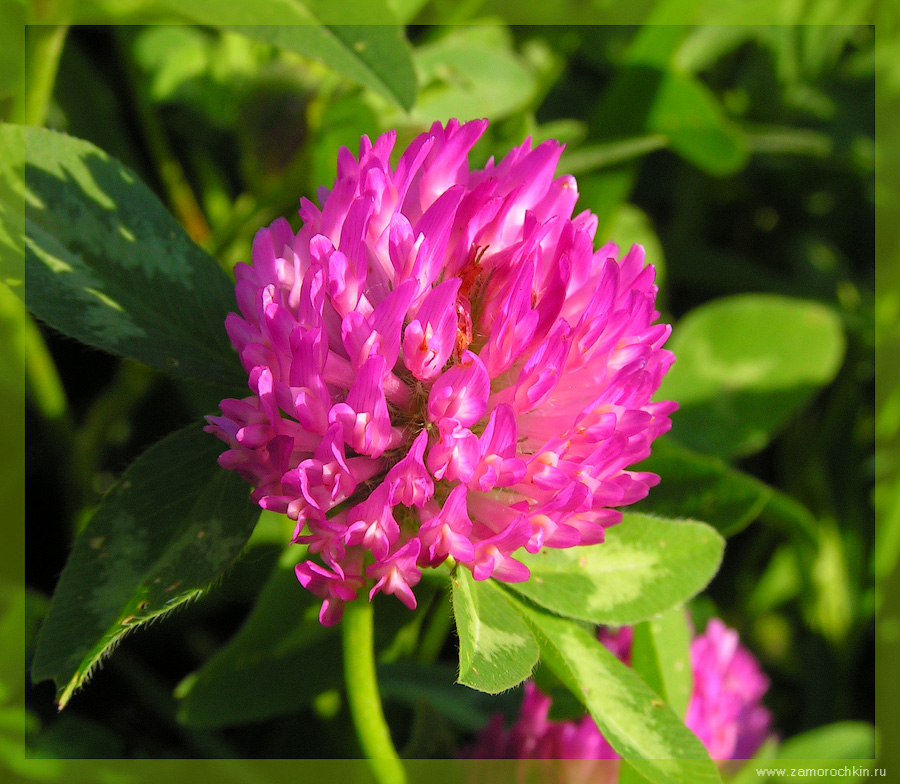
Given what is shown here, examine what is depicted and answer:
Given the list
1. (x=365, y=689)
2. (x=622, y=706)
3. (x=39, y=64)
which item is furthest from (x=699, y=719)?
(x=39, y=64)

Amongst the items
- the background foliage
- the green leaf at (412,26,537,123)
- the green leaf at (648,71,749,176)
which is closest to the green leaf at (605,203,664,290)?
the background foliage

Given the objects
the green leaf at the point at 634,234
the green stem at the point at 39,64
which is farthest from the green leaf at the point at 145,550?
the green leaf at the point at 634,234

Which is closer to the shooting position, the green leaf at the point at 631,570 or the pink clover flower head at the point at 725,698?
the green leaf at the point at 631,570

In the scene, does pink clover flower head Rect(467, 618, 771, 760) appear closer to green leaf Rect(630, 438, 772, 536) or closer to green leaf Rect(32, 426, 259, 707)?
green leaf Rect(630, 438, 772, 536)

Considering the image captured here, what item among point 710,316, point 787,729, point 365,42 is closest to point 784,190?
point 710,316

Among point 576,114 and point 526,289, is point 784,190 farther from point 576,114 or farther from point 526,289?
point 526,289

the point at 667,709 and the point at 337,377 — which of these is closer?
the point at 337,377

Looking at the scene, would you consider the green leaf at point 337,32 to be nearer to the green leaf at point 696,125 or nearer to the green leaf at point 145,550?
the green leaf at point 145,550
